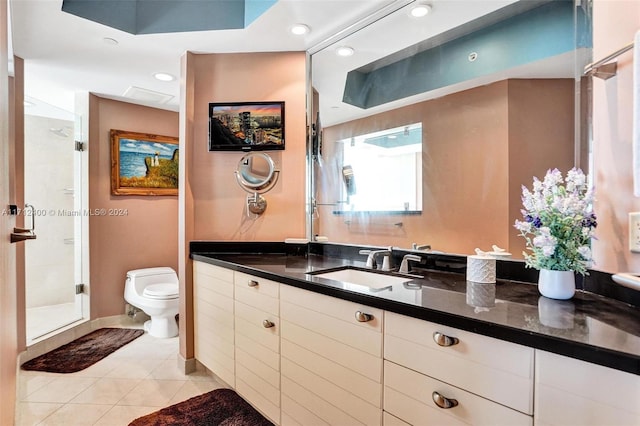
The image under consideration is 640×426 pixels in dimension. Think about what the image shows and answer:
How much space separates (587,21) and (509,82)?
0.35 metres

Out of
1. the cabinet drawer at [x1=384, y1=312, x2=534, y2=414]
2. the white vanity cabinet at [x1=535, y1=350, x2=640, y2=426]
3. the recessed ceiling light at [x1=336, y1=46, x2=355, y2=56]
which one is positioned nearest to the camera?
the white vanity cabinet at [x1=535, y1=350, x2=640, y2=426]

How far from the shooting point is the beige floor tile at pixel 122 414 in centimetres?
183

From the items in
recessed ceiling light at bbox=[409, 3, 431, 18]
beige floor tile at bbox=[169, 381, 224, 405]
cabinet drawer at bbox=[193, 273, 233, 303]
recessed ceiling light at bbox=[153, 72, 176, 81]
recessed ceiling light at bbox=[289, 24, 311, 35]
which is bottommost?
beige floor tile at bbox=[169, 381, 224, 405]

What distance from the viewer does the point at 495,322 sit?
2.91ft

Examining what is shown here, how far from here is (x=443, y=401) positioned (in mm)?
977

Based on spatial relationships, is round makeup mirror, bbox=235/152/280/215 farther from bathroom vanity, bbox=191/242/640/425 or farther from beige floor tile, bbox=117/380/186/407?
beige floor tile, bbox=117/380/186/407

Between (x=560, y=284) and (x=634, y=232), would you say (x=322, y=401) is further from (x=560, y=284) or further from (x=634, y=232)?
(x=634, y=232)

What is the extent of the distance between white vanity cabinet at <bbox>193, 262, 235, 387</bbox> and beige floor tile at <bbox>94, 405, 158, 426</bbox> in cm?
42

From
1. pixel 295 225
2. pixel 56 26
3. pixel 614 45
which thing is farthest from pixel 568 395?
pixel 56 26

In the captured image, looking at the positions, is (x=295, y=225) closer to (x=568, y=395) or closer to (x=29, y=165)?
(x=568, y=395)

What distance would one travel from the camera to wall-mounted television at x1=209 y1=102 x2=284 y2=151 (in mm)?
2391

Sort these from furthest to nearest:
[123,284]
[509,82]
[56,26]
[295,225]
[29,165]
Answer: [123,284]
[29,165]
[295,225]
[56,26]
[509,82]

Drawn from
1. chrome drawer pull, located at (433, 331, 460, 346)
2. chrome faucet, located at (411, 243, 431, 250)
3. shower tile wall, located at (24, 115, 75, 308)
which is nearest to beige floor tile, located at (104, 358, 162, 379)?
shower tile wall, located at (24, 115, 75, 308)

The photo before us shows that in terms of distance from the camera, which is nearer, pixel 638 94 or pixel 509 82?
pixel 638 94
